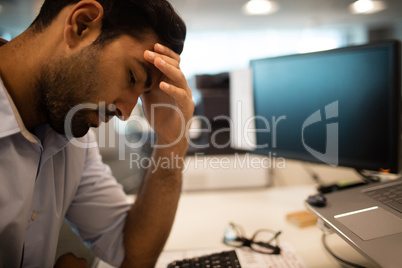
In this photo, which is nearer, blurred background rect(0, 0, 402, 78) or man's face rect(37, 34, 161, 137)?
man's face rect(37, 34, 161, 137)

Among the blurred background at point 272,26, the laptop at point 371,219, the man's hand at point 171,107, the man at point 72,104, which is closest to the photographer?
the laptop at point 371,219

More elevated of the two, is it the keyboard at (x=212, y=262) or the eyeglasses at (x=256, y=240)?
A: the keyboard at (x=212, y=262)

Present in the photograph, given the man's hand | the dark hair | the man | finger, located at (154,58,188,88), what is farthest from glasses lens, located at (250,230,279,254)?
the dark hair

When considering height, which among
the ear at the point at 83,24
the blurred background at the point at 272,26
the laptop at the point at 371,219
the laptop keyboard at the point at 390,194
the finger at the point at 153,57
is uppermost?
the blurred background at the point at 272,26

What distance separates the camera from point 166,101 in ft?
2.65

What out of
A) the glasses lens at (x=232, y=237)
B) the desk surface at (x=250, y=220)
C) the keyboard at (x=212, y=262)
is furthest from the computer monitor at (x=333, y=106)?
the keyboard at (x=212, y=262)

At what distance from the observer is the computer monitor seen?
2.30 feet

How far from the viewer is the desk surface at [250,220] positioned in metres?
0.70

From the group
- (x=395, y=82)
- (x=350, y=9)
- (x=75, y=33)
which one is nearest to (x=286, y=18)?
(x=350, y=9)

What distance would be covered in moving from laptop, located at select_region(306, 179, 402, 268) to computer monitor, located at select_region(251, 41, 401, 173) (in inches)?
5.1

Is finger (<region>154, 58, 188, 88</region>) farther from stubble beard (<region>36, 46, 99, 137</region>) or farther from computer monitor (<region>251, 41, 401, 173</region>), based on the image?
computer monitor (<region>251, 41, 401, 173</region>)

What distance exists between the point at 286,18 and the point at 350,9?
3.31ft

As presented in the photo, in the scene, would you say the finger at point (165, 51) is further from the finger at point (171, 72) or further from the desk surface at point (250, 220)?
the desk surface at point (250, 220)

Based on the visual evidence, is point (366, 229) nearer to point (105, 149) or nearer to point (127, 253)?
point (127, 253)
